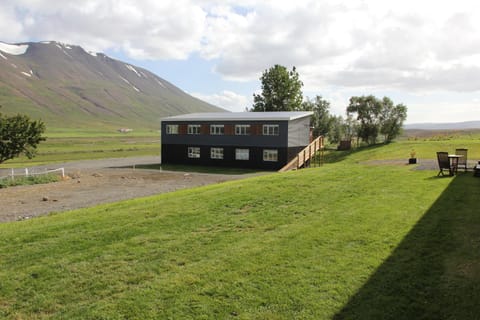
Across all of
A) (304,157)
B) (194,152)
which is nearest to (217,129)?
(194,152)

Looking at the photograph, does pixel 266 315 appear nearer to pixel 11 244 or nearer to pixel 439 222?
pixel 439 222

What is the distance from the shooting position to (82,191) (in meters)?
25.5

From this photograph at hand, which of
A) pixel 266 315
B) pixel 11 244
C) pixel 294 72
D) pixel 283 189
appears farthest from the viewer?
pixel 294 72

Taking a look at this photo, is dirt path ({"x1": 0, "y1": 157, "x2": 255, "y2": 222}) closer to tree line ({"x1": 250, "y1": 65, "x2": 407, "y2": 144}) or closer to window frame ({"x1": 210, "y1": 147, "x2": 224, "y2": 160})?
window frame ({"x1": 210, "y1": 147, "x2": 224, "y2": 160})

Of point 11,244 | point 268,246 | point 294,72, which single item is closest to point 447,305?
point 268,246

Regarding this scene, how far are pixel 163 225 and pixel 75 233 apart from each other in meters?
2.17

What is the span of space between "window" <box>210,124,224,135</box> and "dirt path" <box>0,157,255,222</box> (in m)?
10.5

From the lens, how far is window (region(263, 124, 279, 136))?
40.4m

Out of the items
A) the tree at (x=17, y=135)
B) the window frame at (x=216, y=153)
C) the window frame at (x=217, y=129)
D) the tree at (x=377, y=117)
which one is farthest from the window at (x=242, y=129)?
the tree at (x=377, y=117)

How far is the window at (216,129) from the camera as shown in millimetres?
43634

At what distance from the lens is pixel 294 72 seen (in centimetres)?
7156

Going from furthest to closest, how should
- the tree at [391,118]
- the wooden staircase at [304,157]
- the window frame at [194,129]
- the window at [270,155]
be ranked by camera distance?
1. the tree at [391,118]
2. the window frame at [194,129]
3. the window at [270,155]
4. the wooden staircase at [304,157]

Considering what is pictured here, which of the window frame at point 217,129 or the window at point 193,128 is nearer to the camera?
the window frame at point 217,129

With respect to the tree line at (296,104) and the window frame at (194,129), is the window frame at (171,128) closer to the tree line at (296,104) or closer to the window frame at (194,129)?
the window frame at (194,129)
